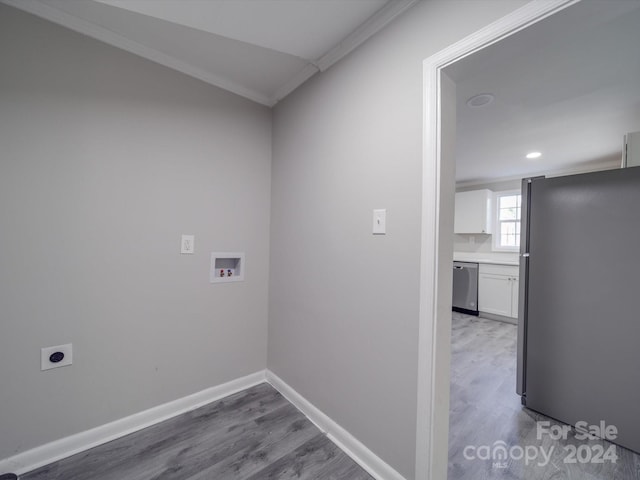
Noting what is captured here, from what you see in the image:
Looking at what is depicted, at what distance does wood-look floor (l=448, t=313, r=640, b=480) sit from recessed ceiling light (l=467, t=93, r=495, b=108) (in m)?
2.46

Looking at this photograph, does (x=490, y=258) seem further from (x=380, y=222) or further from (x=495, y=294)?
(x=380, y=222)

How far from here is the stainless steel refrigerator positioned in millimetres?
1606

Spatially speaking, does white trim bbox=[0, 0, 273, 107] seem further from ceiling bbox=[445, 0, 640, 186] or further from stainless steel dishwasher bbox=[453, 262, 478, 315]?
stainless steel dishwasher bbox=[453, 262, 478, 315]

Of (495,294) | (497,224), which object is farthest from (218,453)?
(497,224)

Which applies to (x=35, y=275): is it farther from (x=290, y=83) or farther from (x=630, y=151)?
(x=630, y=151)

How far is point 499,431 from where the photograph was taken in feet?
5.77

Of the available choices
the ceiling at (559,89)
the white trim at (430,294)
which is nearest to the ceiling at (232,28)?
the white trim at (430,294)

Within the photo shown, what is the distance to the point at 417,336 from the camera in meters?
1.19

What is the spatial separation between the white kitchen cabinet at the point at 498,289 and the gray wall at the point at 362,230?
148 inches

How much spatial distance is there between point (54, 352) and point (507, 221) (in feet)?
19.5

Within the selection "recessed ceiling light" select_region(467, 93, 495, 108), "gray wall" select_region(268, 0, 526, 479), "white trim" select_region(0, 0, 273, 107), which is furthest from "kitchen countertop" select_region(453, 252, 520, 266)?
"white trim" select_region(0, 0, 273, 107)

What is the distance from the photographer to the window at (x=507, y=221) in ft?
15.1

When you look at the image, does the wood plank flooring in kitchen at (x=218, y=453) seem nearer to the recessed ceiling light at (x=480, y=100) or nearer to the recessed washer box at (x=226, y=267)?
the recessed washer box at (x=226, y=267)

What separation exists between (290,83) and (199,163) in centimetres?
91
